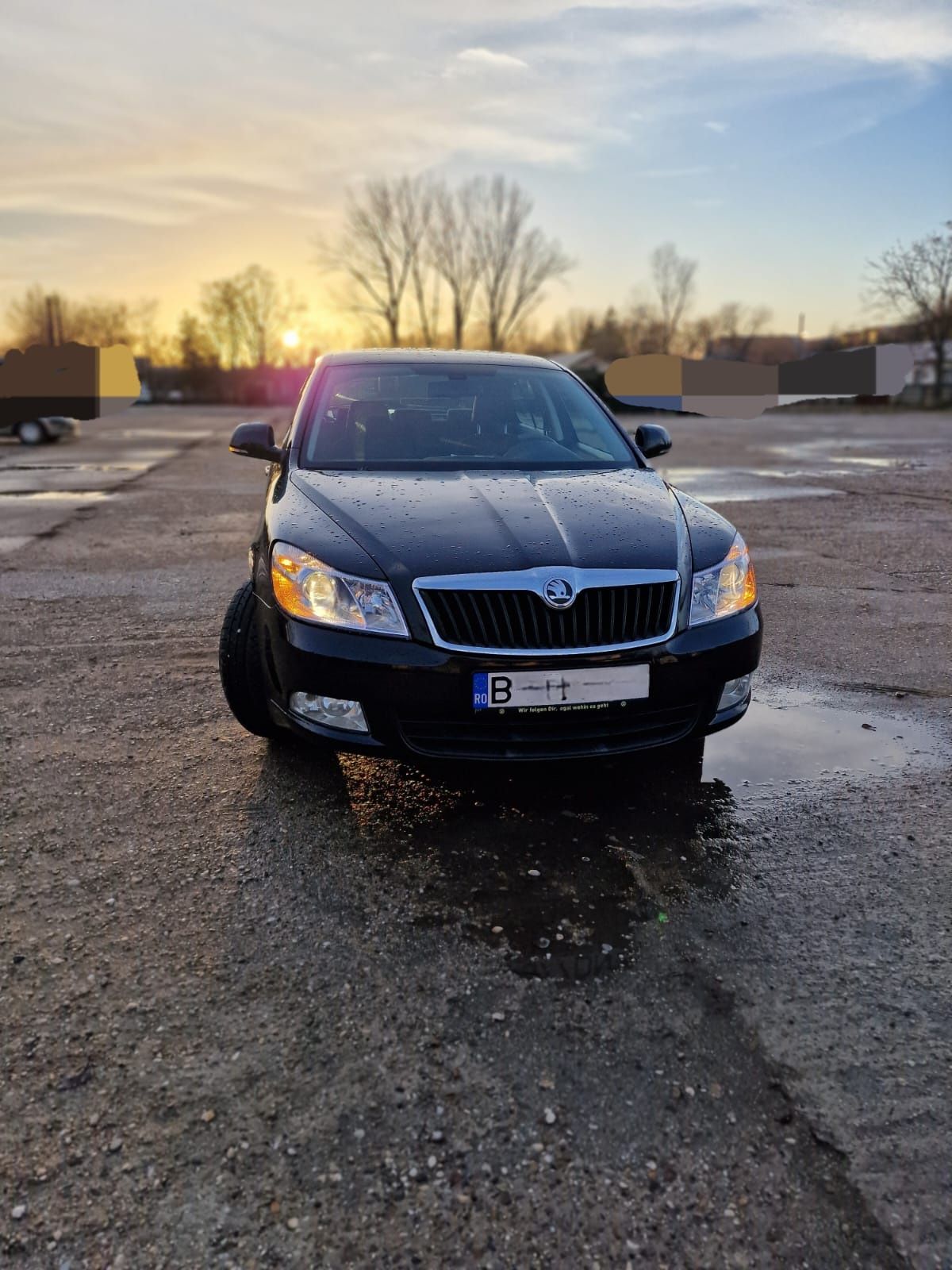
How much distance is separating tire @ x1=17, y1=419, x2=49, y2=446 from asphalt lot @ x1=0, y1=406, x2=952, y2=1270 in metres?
19.2

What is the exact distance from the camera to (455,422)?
427 centimetres

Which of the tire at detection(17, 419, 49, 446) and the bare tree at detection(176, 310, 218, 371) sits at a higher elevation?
the bare tree at detection(176, 310, 218, 371)

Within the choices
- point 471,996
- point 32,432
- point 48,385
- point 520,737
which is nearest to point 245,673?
point 520,737

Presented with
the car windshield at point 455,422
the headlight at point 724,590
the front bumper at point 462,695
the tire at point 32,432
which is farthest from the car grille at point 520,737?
the tire at point 32,432

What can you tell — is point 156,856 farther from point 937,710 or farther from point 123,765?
point 937,710

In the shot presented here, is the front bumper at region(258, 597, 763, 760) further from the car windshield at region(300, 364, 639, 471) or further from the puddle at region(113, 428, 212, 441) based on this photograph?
the puddle at region(113, 428, 212, 441)

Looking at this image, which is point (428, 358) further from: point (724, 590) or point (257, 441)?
point (724, 590)

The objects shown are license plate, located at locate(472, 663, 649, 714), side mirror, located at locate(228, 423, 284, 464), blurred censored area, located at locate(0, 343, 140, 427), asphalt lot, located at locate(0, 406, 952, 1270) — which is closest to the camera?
asphalt lot, located at locate(0, 406, 952, 1270)

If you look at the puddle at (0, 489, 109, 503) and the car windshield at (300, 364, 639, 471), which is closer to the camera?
the car windshield at (300, 364, 639, 471)

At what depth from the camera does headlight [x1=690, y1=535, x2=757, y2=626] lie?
3.06m

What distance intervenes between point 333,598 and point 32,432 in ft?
69.6

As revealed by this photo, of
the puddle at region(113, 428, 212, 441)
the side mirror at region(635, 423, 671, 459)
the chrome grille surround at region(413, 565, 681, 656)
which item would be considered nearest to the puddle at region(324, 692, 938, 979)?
the chrome grille surround at region(413, 565, 681, 656)

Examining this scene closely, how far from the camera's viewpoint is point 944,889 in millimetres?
2742

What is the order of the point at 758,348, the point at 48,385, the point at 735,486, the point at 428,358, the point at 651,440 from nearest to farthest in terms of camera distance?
the point at 651,440
the point at 428,358
the point at 735,486
the point at 48,385
the point at 758,348
